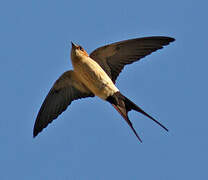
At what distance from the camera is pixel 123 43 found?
7.46m

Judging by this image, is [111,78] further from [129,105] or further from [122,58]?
[129,105]

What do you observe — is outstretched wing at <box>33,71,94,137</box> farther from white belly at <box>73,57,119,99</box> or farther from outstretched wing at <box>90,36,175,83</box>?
white belly at <box>73,57,119,99</box>

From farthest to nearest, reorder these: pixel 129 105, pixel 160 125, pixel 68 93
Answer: pixel 68 93, pixel 129 105, pixel 160 125

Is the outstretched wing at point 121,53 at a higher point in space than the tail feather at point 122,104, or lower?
higher

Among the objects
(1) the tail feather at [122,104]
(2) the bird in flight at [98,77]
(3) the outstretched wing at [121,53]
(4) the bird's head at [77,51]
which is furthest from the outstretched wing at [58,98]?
(1) the tail feather at [122,104]

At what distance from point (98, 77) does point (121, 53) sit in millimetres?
930

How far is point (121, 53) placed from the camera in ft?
24.9

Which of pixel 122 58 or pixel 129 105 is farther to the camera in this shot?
pixel 122 58

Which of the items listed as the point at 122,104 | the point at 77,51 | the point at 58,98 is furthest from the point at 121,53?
the point at 58,98

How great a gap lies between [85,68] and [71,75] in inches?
29.7

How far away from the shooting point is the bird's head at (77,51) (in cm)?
698

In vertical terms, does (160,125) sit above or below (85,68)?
below

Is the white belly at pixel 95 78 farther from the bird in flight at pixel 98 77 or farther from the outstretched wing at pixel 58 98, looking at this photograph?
the outstretched wing at pixel 58 98

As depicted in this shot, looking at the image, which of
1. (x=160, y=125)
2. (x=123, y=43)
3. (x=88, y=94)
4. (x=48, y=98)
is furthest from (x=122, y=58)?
(x=160, y=125)
